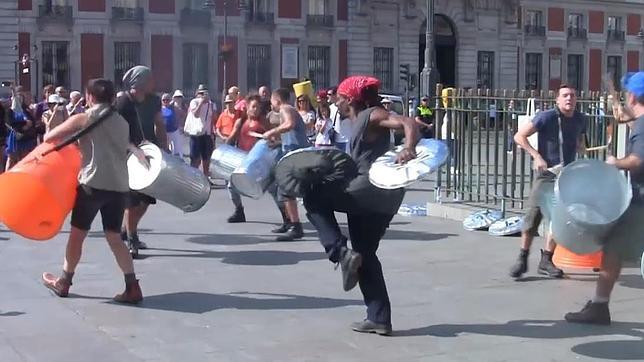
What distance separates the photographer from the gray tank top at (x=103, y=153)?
25.2 feet

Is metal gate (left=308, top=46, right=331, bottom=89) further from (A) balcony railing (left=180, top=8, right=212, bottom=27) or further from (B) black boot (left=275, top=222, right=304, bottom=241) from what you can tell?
(B) black boot (left=275, top=222, right=304, bottom=241)

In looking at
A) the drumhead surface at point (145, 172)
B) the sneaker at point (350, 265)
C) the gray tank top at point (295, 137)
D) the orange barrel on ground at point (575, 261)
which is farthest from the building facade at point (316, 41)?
the sneaker at point (350, 265)

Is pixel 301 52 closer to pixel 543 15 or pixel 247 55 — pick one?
pixel 247 55

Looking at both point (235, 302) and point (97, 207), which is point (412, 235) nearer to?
point (235, 302)

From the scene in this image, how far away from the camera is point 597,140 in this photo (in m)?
12.4

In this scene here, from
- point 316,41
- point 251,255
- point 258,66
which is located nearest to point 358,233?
point 251,255

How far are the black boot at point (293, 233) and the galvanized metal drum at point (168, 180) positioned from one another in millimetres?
1766

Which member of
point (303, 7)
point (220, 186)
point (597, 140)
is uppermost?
point (303, 7)

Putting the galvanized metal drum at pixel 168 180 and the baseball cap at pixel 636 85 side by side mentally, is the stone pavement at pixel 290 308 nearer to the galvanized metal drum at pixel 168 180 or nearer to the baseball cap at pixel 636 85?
the galvanized metal drum at pixel 168 180

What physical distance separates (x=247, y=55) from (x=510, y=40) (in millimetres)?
17287

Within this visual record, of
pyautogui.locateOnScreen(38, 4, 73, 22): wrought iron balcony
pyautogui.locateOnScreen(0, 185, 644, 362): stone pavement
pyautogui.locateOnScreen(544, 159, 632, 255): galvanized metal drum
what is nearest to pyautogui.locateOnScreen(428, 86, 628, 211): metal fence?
pyautogui.locateOnScreen(0, 185, 644, 362): stone pavement

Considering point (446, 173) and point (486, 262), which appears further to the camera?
point (446, 173)

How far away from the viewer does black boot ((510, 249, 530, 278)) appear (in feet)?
29.1

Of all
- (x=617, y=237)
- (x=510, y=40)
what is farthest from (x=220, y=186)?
(x=510, y=40)
